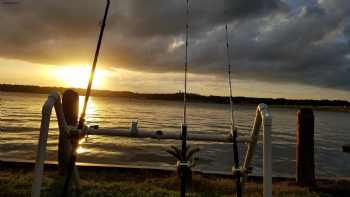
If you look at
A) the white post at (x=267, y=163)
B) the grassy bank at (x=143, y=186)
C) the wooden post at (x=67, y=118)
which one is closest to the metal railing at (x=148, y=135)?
the white post at (x=267, y=163)

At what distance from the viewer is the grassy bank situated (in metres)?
6.67

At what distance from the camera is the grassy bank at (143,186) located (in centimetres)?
667


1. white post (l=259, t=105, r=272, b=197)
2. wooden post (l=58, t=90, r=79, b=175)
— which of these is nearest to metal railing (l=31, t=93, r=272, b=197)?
white post (l=259, t=105, r=272, b=197)

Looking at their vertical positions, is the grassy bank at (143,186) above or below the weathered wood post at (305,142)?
below

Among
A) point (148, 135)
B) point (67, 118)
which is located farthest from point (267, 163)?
point (67, 118)

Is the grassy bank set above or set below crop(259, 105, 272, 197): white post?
→ below

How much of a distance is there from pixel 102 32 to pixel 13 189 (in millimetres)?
3938

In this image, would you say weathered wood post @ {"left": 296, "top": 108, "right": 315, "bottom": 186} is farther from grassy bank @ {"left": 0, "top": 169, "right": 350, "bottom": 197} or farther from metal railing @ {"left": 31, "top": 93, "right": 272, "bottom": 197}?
metal railing @ {"left": 31, "top": 93, "right": 272, "bottom": 197}

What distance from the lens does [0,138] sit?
20.8 meters

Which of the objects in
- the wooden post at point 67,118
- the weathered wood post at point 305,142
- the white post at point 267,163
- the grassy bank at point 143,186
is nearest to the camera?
the white post at point 267,163

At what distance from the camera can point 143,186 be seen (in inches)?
290

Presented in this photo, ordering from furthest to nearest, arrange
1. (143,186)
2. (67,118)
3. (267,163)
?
(67,118) → (143,186) → (267,163)

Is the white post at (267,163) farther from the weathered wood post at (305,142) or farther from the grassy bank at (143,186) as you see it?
the weathered wood post at (305,142)

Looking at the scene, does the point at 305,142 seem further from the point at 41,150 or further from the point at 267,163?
the point at 41,150
